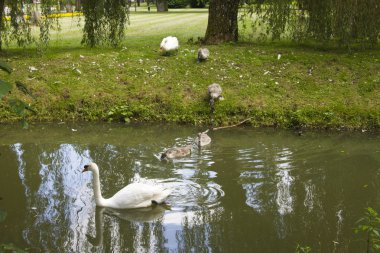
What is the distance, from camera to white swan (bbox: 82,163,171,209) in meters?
7.54

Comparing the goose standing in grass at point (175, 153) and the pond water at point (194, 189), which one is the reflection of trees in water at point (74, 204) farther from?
the goose standing in grass at point (175, 153)

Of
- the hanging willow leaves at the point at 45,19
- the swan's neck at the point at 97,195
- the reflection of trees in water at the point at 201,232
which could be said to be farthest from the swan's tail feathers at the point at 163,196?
the hanging willow leaves at the point at 45,19

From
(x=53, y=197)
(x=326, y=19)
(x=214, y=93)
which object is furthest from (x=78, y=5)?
(x=53, y=197)

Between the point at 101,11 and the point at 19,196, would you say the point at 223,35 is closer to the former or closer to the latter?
the point at 101,11

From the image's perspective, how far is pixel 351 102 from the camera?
12.9m

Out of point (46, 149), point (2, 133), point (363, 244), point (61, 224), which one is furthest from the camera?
point (2, 133)

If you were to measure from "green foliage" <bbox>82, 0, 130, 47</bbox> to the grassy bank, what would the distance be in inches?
23.3

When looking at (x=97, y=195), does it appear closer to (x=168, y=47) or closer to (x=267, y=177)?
(x=267, y=177)

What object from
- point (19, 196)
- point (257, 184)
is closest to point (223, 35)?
point (257, 184)

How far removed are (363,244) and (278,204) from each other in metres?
1.51

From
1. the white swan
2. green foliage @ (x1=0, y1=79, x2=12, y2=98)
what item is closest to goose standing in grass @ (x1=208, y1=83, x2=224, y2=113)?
the white swan

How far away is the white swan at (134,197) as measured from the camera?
754cm

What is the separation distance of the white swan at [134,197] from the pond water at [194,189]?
0.42 feet

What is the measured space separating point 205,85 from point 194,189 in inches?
236
